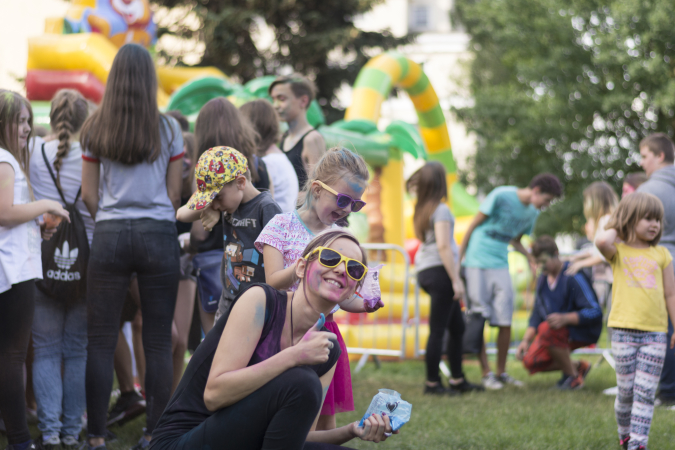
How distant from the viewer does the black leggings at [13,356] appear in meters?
3.06

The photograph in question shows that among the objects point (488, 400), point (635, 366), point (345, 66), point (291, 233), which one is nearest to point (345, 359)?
point (291, 233)

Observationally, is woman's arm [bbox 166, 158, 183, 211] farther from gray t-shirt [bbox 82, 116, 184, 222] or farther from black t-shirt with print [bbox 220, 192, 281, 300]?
black t-shirt with print [bbox 220, 192, 281, 300]

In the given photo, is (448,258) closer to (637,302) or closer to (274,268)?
(637,302)

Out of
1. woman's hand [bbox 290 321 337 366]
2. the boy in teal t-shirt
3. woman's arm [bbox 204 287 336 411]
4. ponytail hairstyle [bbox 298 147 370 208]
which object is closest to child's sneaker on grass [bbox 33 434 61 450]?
woman's arm [bbox 204 287 336 411]

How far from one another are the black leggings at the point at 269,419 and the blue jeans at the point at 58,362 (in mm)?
1718

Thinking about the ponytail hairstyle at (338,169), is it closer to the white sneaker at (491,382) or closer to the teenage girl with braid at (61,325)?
the teenage girl with braid at (61,325)

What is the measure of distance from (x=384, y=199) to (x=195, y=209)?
20.6 ft

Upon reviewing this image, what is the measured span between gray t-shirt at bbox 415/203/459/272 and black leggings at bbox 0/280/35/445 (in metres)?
3.23

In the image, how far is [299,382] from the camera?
209 cm

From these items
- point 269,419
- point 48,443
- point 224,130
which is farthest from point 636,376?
point 48,443

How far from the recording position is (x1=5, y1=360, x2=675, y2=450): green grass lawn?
151 inches

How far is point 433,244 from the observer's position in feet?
18.0

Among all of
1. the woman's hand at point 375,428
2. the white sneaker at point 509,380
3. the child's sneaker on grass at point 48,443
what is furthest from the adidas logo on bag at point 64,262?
the white sneaker at point 509,380

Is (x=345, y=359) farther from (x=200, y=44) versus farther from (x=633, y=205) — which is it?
(x=200, y=44)
